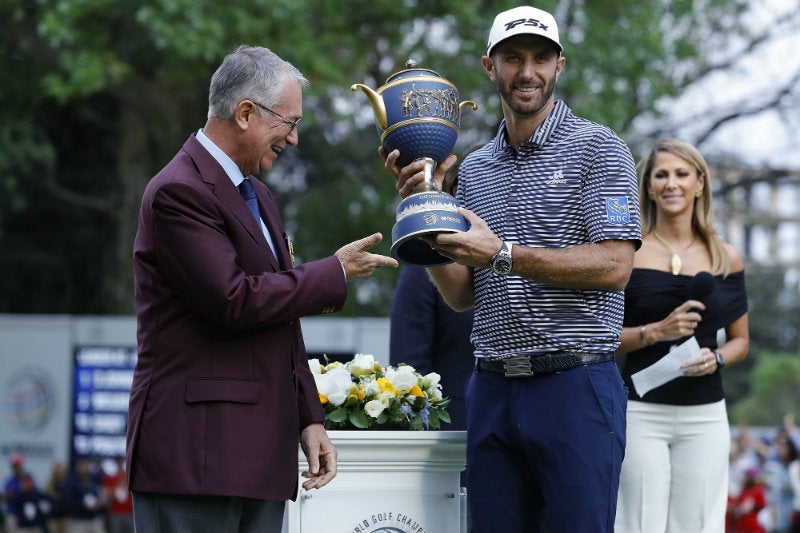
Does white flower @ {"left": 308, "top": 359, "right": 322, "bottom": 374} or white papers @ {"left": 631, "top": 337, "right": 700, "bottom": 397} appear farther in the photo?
white papers @ {"left": 631, "top": 337, "right": 700, "bottom": 397}

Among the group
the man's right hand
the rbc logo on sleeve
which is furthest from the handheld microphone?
the man's right hand

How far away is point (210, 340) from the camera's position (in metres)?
3.50

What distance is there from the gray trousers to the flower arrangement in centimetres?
90

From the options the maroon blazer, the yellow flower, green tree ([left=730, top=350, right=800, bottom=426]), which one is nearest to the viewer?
the maroon blazer

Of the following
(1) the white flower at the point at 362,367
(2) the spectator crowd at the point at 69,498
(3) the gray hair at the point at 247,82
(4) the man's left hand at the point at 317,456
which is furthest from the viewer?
(2) the spectator crowd at the point at 69,498

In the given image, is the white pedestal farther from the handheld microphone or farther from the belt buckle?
the handheld microphone

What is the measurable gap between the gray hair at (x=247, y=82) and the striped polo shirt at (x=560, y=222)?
2.70 feet

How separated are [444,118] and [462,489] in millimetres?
1415

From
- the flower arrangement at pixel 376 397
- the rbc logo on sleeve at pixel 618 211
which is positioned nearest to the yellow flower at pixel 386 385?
the flower arrangement at pixel 376 397

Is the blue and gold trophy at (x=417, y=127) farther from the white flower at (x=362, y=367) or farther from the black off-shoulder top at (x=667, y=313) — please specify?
the black off-shoulder top at (x=667, y=313)

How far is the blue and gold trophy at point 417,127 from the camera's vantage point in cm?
390

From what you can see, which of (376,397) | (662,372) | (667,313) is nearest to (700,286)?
(667,313)

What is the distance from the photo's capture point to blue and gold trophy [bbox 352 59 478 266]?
12.8ft

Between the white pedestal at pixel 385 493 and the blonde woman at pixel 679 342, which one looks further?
the blonde woman at pixel 679 342
